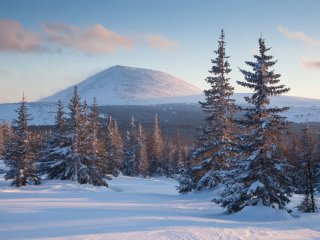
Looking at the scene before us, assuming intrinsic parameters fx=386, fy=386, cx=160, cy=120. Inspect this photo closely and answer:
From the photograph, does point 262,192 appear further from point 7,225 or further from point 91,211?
point 7,225

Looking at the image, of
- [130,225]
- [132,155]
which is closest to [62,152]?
[130,225]

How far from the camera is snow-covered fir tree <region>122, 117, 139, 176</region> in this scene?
80.7 meters

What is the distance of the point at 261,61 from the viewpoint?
76.3 feet

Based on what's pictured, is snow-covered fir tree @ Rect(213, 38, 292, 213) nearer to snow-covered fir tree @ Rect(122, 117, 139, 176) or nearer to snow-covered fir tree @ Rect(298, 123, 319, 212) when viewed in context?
snow-covered fir tree @ Rect(298, 123, 319, 212)

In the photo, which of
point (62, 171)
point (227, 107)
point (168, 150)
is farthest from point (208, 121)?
point (168, 150)

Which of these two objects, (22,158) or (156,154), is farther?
(156,154)

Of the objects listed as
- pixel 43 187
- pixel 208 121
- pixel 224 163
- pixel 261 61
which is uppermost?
pixel 261 61

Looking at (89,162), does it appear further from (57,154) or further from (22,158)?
(22,158)

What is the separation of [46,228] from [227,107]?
22.0 m

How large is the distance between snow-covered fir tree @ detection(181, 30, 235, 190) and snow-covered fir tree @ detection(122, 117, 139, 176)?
46547 mm

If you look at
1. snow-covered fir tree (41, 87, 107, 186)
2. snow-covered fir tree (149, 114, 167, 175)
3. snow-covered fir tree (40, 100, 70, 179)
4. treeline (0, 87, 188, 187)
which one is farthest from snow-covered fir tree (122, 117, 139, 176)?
snow-covered fir tree (41, 87, 107, 186)

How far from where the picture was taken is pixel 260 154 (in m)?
22.4

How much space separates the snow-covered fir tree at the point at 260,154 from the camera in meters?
22.0

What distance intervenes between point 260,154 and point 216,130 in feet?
36.0
